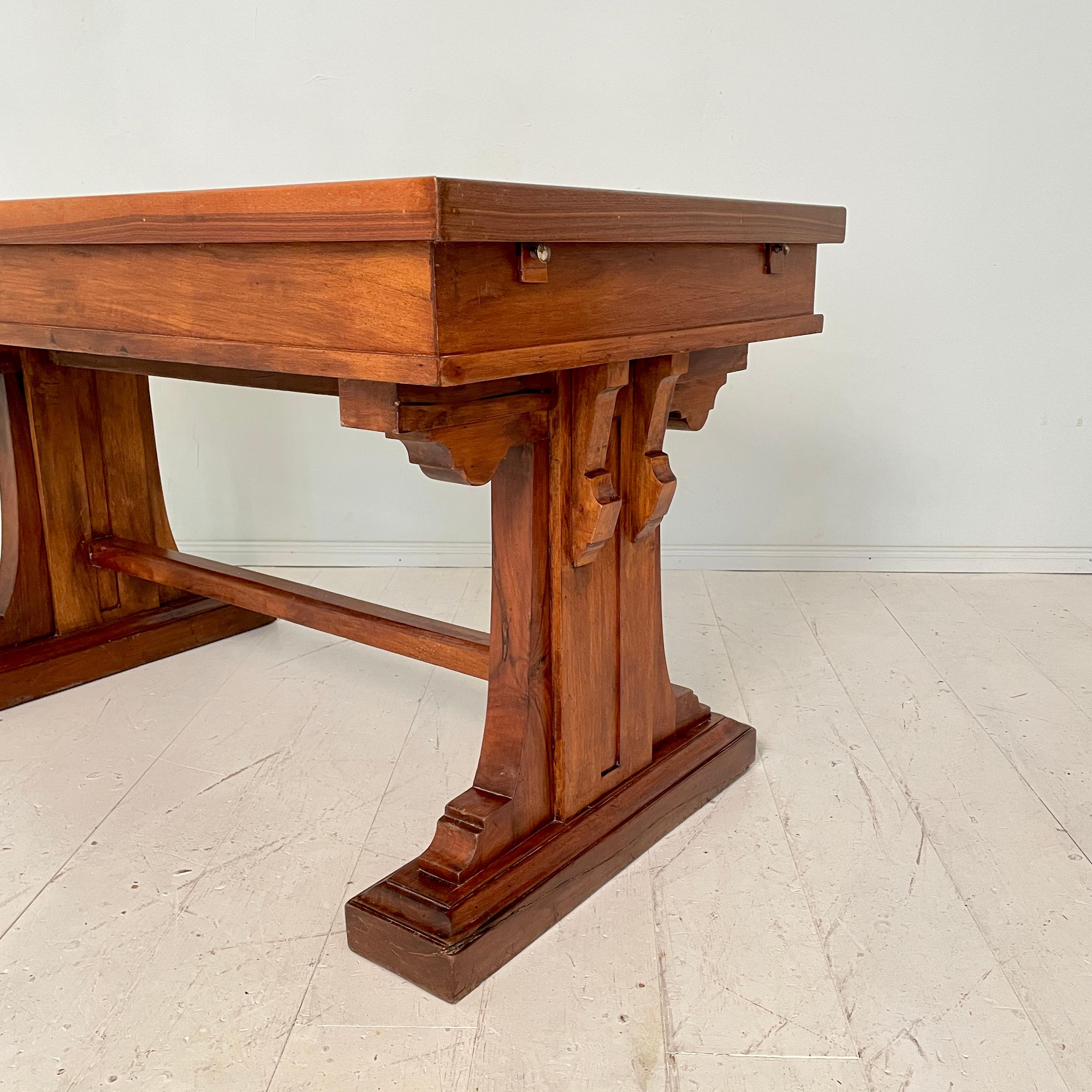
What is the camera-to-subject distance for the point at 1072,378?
118 inches

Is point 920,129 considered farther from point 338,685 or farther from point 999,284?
point 338,685

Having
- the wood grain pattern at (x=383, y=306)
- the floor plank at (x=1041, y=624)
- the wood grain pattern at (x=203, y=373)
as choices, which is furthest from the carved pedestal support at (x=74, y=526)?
the floor plank at (x=1041, y=624)

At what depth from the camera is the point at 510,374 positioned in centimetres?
112

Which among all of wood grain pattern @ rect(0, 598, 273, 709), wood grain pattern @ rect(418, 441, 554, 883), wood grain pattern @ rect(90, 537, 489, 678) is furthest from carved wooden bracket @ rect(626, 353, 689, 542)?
wood grain pattern @ rect(0, 598, 273, 709)

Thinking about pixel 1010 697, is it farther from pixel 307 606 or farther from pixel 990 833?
pixel 307 606

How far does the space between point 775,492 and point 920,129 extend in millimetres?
1033

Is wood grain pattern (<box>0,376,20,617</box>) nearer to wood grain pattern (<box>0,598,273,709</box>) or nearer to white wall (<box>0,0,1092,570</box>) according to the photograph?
wood grain pattern (<box>0,598,273,709</box>)

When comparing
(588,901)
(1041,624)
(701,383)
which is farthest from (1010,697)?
(588,901)

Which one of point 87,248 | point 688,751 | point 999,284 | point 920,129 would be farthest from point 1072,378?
point 87,248

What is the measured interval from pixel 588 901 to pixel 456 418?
701 millimetres

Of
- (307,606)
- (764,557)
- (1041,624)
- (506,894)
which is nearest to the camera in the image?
(506,894)

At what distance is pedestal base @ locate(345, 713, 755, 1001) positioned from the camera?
1303mm

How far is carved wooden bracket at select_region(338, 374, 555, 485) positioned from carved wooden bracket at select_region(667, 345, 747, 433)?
13.2 inches

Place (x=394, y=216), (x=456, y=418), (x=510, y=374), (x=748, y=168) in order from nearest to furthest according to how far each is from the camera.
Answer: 1. (x=394, y=216)
2. (x=510, y=374)
3. (x=456, y=418)
4. (x=748, y=168)
